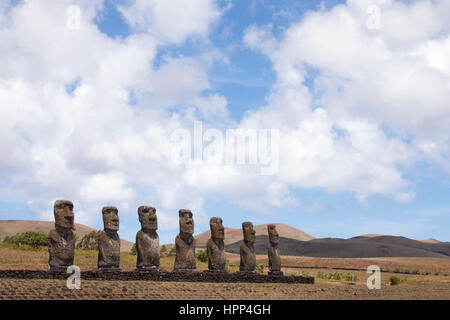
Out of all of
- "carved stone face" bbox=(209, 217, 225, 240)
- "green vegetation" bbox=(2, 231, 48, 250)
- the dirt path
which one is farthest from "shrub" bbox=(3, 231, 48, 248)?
the dirt path

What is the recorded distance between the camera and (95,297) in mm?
15266

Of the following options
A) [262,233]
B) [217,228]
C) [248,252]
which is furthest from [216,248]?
[262,233]

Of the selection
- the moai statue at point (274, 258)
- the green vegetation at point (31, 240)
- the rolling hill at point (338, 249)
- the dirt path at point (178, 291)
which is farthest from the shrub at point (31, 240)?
the rolling hill at point (338, 249)

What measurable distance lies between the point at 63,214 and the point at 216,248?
708cm

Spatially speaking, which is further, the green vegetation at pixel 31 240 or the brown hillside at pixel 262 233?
the brown hillside at pixel 262 233

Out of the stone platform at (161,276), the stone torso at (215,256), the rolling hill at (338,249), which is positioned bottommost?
the rolling hill at (338,249)

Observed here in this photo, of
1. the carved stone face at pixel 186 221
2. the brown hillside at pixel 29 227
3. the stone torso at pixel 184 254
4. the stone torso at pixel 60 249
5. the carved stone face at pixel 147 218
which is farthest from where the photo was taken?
the brown hillside at pixel 29 227

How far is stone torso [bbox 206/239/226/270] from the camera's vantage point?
22219 mm

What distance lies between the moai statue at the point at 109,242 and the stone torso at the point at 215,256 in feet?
15.5

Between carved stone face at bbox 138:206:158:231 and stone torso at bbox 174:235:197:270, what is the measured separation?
1.58 meters

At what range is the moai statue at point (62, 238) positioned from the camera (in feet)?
59.3

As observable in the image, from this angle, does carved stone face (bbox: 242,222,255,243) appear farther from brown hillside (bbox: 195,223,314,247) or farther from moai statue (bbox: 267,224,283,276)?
brown hillside (bbox: 195,223,314,247)

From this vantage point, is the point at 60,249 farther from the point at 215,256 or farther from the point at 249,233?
the point at 249,233

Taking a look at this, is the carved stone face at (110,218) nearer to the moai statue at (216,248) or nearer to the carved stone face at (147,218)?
the carved stone face at (147,218)
